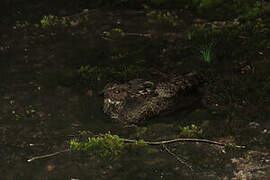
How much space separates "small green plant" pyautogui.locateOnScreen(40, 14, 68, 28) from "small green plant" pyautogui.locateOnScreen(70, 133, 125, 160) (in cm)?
412

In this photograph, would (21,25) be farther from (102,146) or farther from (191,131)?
(191,131)

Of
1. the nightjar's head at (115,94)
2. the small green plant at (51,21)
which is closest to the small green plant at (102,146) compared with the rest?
the nightjar's head at (115,94)

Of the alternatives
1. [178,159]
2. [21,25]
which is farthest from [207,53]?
[21,25]

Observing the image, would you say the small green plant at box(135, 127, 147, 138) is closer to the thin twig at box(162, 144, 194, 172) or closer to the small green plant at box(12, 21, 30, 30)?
the thin twig at box(162, 144, 194, 172)

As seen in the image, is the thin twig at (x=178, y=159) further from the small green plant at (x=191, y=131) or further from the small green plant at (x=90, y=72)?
the small green plant at (x=90, y=72)

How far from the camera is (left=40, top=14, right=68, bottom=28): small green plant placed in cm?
901

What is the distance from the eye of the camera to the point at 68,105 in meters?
6.43

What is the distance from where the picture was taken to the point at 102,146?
214 inches

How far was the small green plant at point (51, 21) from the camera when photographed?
9.01 meters

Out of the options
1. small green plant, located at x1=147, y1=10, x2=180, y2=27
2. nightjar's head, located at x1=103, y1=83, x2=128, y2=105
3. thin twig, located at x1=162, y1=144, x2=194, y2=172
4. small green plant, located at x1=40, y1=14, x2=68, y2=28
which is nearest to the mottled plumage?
nightjar's head, located at x1=103, y1=83, x2=128, y2=105

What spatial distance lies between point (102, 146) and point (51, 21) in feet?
14.7

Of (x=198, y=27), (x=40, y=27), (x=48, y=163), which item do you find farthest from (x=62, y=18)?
(x=48, y=163)

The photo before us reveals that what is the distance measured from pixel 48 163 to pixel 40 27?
4493 mm

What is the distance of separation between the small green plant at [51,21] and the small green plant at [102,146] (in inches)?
162
